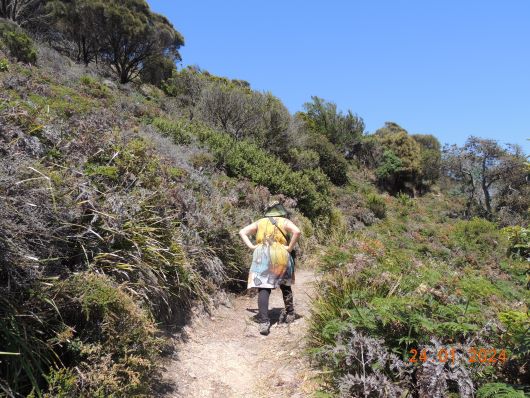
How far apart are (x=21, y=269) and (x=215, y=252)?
3557 mm

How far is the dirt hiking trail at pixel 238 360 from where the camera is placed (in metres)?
3.93

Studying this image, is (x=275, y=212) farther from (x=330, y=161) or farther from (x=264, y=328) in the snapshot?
(x=330, y=161)

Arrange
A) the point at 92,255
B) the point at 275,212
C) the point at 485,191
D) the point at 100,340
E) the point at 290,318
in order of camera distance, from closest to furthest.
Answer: the point at 100,340, the point at 92,255, the point at 290,318, the point at 275,212, the point at 485,191

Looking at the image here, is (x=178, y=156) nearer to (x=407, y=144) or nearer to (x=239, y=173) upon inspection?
(x=239, y=173)

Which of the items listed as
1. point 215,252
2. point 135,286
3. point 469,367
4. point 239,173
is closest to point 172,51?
point 239,173

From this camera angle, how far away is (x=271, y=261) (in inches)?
204

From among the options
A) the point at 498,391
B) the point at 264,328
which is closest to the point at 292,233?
the point at 264,328

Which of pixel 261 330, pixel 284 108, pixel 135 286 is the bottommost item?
pixel 261 330

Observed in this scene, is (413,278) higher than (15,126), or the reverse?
(15,126)

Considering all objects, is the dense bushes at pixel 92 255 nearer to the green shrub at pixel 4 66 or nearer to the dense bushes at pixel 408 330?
the dense bushes at pixel 408 330

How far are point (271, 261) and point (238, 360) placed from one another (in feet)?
3.96

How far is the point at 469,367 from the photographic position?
120 inches

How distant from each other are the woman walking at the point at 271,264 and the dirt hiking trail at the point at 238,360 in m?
0.27
